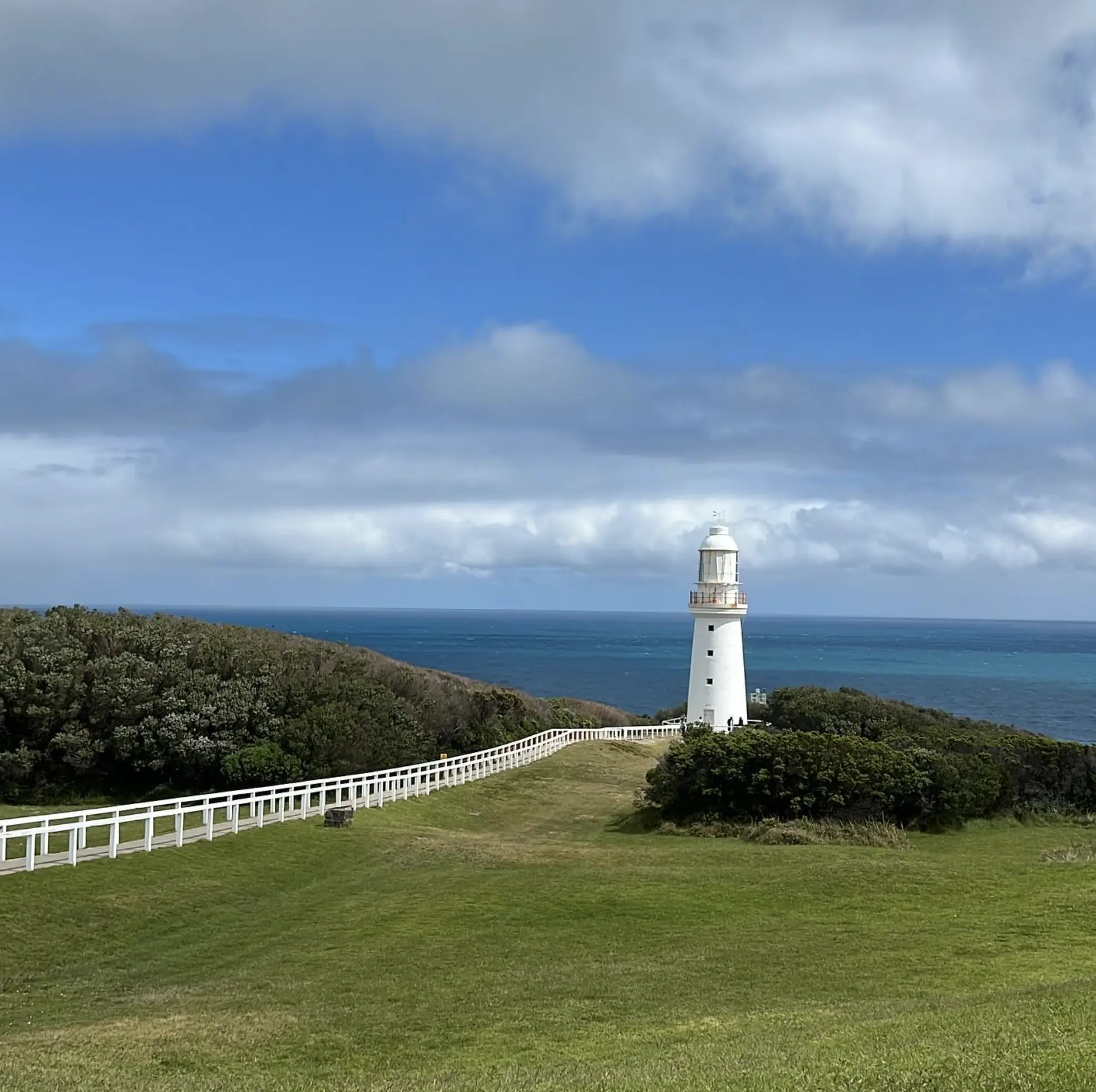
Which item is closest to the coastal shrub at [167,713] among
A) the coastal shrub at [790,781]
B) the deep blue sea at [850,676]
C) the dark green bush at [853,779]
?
the dark green bush at [853,779]

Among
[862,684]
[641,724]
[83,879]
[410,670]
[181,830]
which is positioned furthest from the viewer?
[862,684]

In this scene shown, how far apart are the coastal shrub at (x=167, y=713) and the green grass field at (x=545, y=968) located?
8276mm

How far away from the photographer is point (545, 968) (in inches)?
476

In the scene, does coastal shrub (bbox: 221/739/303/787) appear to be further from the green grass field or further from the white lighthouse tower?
the white lighthouse tower

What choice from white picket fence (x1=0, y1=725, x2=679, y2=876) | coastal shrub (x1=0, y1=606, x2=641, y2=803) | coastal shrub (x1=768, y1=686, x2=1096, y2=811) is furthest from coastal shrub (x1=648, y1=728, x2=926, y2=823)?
coastal shrub (x1=0, y1=606, x2=641, y2=803)

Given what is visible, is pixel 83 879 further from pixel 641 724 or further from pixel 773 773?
pixel 641 724

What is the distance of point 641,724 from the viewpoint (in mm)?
56375

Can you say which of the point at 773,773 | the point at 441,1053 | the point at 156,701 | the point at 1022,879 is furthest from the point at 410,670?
the point at 441,1053

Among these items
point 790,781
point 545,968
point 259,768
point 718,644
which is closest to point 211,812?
point 259,768

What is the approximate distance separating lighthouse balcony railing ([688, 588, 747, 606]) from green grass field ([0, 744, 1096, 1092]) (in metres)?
21.7

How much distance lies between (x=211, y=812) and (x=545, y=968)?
965 cm

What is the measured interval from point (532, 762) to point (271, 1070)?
2636cm

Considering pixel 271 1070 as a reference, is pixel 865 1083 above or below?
above

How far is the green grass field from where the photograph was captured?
815cm
